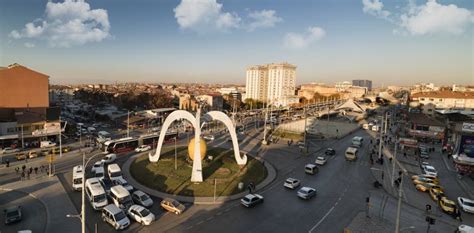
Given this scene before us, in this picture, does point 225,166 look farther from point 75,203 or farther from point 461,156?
point 461,156

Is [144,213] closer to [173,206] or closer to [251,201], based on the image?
[173,206]

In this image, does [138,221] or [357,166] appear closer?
[138,221]

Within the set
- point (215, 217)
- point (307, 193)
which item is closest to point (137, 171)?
point (215, 217)

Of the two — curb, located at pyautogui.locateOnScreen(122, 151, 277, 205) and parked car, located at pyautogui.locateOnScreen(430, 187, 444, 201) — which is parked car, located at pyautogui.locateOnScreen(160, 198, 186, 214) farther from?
parked car, located at pyautogui.locateOnScreen(430, 187, 444, 201)

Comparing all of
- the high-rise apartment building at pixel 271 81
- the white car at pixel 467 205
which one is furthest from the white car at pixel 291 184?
the high-rise apartment building at pixel 271 81

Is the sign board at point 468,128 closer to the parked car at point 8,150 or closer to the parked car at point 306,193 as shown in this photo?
the parked car at point 306,193

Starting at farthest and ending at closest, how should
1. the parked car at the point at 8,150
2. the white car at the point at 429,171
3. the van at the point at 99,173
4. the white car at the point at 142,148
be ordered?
the white car at the point at 142,148
the parked car at the point at 8,150
the white car at the point at 429,171
the van at the point at 99,173
